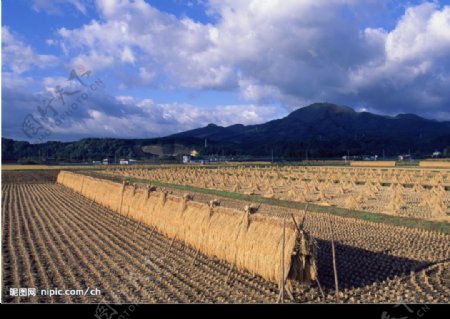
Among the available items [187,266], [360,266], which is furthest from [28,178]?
[360,266]

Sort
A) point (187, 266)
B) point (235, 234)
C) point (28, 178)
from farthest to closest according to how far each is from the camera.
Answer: point (28, 178), point (187, 266), point (235, 234)

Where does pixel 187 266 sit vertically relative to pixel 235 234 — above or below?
below

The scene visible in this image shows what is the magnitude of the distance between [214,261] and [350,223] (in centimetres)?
697

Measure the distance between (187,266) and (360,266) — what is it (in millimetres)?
3673

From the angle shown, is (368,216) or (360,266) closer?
(360,266)

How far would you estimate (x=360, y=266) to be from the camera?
9.23 metres

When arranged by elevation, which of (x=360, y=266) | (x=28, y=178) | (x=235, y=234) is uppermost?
(x=235, y=234)

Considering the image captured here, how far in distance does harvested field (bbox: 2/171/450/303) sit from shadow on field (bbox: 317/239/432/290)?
2cm

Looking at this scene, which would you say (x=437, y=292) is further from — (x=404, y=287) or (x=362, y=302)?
(x=362, y=302)

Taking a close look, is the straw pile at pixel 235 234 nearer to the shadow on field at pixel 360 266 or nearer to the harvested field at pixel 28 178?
the shadow on field at pixel 360 266

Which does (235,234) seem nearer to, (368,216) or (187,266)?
(187,266)

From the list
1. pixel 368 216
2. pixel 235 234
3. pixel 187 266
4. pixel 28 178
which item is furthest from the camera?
pixel 28 178

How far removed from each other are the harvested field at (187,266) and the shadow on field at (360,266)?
20mm
